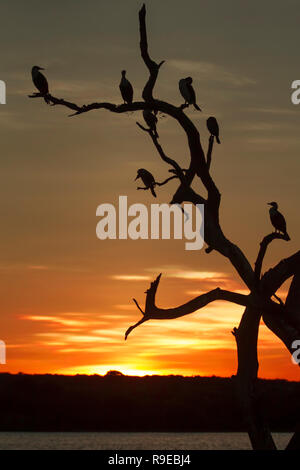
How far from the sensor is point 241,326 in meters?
17.0

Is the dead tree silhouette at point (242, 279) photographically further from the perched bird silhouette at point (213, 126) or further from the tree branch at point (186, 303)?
the perched bird silhouette at point (213, 126)

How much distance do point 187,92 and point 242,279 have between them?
3787 millimetres

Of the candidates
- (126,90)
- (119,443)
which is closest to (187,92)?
(126,90)

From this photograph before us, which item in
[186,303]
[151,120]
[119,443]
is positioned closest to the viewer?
[186,303]

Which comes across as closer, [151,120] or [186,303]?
[186,303]

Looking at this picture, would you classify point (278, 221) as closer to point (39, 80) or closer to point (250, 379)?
point (250, 379)

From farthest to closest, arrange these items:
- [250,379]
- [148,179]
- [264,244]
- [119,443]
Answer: [119,443]
[148,179]
[250,379]
[264,244]

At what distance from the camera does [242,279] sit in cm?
1692

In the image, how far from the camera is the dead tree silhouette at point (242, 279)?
54.4 ft

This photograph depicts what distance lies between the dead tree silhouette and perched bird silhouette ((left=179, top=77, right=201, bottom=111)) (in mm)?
1370

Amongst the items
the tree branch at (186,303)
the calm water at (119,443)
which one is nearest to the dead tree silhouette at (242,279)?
the tree branch at (186,303)

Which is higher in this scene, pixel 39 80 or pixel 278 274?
pixel 39 80
